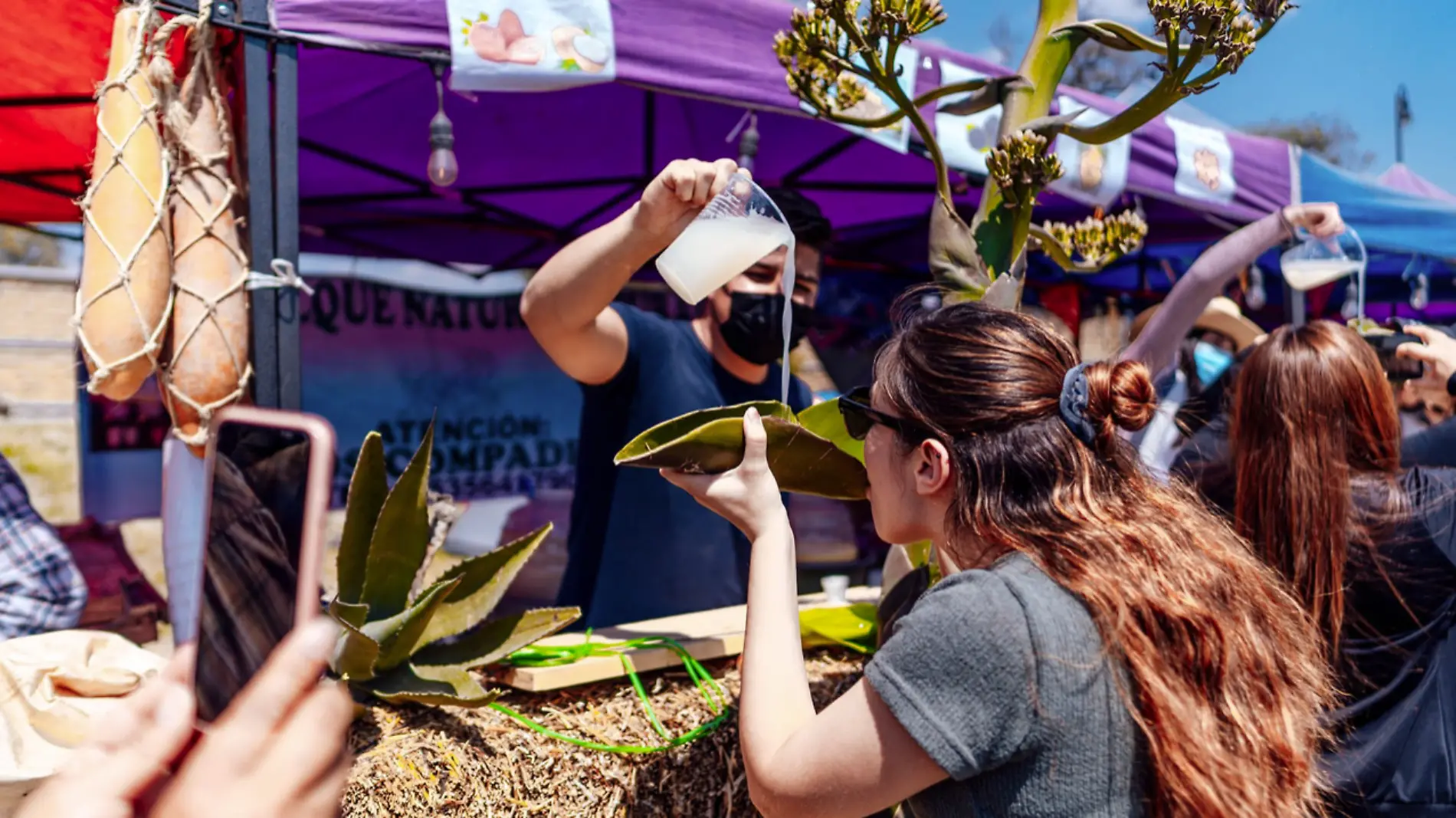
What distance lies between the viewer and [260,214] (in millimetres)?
1725

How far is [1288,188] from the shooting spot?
4.14 m

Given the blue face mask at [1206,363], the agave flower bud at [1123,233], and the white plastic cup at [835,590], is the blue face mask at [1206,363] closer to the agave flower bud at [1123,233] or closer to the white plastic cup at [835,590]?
the agave flower bud at [1123,233]

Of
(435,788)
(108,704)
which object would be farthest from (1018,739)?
(108,704)

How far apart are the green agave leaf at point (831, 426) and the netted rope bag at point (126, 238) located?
1037 mm

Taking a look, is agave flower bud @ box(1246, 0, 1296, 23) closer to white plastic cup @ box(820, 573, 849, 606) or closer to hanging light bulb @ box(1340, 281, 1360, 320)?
white plastic cup @ box(820, 573, 849, 606)

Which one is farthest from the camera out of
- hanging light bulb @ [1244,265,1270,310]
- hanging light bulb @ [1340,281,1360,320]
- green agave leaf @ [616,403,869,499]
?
hanging light bulb @ [1340,281,1360,320]

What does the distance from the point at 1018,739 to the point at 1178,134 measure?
11.4ft

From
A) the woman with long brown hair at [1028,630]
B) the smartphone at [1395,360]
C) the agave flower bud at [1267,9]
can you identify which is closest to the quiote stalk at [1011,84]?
the agave flower bud at [1267,9]

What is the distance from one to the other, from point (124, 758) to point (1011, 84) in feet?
5.08

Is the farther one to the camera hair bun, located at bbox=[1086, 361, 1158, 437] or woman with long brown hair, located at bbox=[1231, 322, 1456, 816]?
woman with long brown hair, located at bbox=[1231, 322, 1456, 816]

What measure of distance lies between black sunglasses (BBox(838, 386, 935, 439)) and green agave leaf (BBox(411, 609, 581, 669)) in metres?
0.53

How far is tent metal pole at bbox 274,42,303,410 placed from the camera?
1747 mm

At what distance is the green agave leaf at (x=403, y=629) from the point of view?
1427 mm

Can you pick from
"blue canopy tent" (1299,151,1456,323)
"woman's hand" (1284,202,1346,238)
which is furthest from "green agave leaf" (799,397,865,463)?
"blue canopy tent" (1299,151,1456,323)
